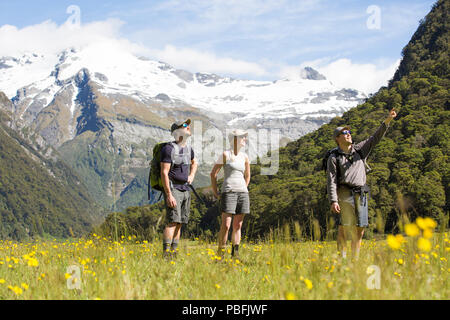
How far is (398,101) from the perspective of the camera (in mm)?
80062

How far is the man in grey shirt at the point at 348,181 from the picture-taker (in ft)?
21.5

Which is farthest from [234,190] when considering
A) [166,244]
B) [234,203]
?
[166,244]

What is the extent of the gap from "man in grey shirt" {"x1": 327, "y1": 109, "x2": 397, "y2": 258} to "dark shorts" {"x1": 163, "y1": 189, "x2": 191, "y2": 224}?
210cm

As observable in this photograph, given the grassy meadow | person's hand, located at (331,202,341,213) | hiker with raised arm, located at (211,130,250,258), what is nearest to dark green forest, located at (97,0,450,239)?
hiker with raised arm, located at (211,130,250,258)

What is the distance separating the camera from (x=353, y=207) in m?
6.64

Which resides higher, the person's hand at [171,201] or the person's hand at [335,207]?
the person's hand at [171,201]

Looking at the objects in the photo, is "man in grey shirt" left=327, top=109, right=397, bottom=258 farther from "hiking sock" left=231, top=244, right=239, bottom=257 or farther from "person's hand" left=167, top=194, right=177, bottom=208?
"person's hand" left=167, top=194, right=177, bottom=208

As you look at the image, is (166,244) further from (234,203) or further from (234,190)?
(234,190)

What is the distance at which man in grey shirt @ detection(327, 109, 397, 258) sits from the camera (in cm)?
655

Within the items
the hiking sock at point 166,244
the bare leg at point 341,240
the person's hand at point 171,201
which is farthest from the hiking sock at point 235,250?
the bare leg at point 341,240

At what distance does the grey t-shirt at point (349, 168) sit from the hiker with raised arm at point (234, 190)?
129cm

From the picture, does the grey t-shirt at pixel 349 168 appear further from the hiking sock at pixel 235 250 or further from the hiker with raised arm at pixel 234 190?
the hiking sock at pixel 235 250

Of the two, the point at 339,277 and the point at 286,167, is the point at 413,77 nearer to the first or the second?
the point at 286,167
